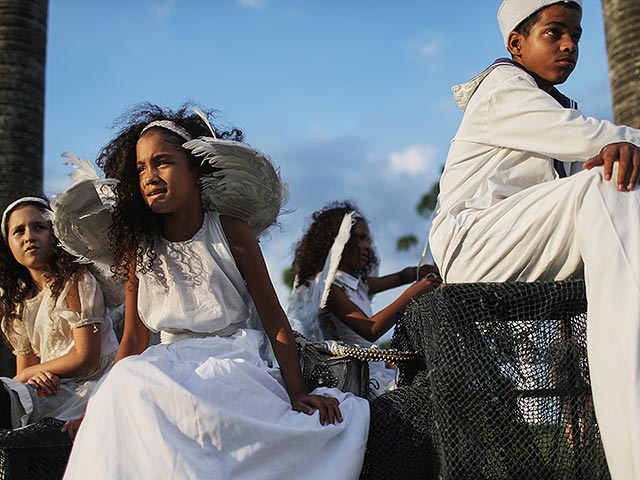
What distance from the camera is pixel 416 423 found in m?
2.88

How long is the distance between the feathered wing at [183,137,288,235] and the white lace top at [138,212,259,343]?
0.30 feet

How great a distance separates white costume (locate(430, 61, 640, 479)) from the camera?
232 centimetres

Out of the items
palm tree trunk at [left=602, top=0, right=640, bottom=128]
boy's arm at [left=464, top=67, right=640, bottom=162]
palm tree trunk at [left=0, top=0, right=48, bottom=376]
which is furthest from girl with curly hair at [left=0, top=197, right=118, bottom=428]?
palm tree trunk at [left=602, top=0, right=640, bottom=128]

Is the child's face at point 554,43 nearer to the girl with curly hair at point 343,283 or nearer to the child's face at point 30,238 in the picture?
the girl with curly hair at point 343,283

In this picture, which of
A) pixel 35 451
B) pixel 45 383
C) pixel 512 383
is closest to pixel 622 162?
pixel 512 383

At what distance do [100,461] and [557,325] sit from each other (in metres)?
1.51

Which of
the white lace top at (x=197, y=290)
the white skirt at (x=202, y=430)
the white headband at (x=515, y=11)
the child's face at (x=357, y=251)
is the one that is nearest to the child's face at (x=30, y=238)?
the white lace top at (x=197, y=290)

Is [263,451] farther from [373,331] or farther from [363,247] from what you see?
[363,247]

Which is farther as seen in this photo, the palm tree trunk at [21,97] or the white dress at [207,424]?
the palm tree trunk at [21,97]

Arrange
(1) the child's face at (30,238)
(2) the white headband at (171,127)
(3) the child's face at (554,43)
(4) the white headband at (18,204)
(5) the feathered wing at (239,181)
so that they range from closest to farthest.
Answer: (3) the child's face at (554,43) < (5) the feathered wing at (239,181) < (2) the white headband at (171,127) < (1) the child's face at (30,238) < (4) the white headband at (18,204)

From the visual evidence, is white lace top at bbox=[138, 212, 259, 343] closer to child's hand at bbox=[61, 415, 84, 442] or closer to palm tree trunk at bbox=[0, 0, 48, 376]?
child's hand at bbox=[61, 415, 84, 442]

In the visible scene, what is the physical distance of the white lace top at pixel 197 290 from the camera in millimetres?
3264

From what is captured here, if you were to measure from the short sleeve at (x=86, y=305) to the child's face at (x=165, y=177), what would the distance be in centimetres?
79

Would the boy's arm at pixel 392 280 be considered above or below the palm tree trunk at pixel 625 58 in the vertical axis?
below
